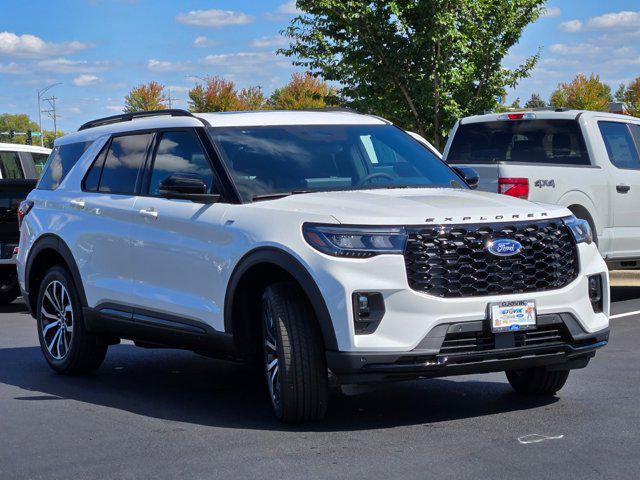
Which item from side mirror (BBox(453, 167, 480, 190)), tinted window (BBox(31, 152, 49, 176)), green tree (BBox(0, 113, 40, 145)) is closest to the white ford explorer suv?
side mirror (BBox(453, 167, 480, 190))

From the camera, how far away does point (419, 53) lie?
22.9m

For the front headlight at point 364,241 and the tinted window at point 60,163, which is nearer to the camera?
the front headlight at point 364,241

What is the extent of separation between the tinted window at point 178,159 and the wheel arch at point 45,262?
43.4 inches

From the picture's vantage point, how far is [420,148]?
8.40 metres

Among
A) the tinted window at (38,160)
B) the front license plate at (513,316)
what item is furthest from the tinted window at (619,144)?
the tinted window at (38,160)

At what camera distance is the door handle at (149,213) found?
792 cm

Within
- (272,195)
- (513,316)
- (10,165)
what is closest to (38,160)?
(10,165)

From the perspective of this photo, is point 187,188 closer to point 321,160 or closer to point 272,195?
point 272,195

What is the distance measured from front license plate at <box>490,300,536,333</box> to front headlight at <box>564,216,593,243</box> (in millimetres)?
624

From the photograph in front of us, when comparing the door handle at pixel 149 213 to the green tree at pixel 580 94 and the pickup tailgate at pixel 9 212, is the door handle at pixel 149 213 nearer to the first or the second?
the pickup tailgate at pixel 9 212

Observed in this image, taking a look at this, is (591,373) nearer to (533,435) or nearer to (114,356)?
(533,435)

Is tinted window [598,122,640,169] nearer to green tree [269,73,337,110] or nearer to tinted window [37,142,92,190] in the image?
tinted window [37,142,92,190]

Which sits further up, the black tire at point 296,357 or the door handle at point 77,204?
the door handle at point 77,204

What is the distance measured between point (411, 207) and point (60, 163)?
4.06 m
